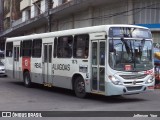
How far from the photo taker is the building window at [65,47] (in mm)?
16797

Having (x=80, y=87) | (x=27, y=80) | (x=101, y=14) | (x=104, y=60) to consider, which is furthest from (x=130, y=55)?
(x=101, y=14)

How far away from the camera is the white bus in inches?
561

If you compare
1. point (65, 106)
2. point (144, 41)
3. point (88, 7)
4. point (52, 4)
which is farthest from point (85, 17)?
point (65, 106)

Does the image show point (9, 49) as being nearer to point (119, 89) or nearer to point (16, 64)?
point (16, 64)

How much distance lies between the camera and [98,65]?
14.8 meters

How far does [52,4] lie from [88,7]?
11.2 m

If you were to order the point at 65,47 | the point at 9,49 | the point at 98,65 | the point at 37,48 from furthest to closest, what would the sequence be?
the point at 9,49 < the point at 37,48 < the point at 65,47 < the point at 98,65

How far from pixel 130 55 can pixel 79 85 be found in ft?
8.79

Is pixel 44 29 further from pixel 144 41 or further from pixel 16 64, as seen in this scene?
pixel 144 41

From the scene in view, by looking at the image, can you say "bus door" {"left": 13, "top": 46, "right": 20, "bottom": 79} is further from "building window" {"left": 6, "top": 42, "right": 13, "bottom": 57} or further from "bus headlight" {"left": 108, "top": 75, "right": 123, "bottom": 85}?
"bus headlight" {"left": 108, "top": 75, "right": 123, "bottom": 85}

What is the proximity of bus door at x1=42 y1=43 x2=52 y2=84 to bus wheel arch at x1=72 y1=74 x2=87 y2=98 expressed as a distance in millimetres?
2341

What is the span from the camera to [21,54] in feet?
73.0

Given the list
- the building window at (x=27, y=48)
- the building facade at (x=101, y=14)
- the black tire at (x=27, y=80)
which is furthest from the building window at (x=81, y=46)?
the building facade at (x=101, y=14)

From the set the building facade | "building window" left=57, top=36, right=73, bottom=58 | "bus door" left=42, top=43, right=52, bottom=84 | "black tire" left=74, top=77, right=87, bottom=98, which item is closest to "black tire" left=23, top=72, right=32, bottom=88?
"bus door" left=42, top=43, right=52, bottom=84
